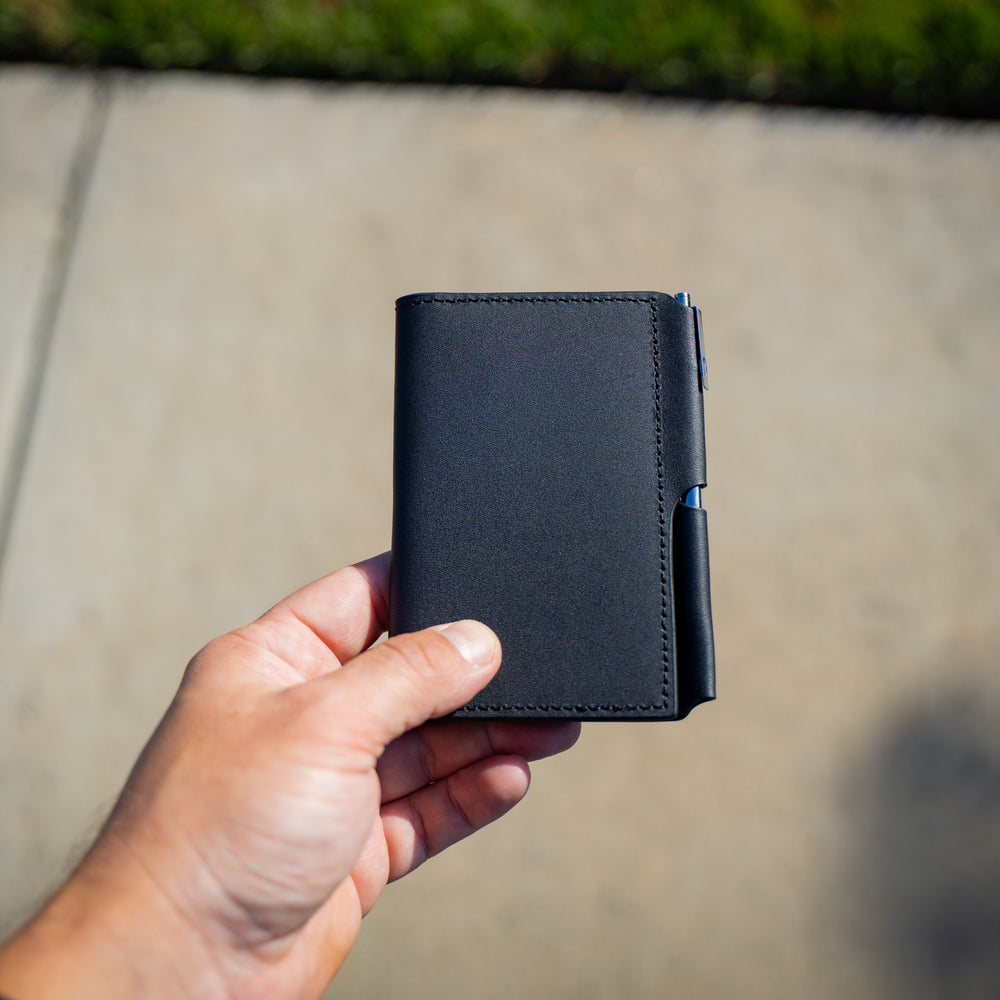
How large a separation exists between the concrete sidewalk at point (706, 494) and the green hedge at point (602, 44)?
9 cm

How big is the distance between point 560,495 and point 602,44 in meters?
1.81

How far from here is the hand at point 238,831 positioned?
1.04m

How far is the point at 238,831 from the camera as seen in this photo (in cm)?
107

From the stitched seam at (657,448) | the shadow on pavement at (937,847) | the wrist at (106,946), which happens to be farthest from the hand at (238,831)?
the shadow on pavement at (937,847)

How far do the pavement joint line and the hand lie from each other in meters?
1.23

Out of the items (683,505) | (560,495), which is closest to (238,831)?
(560,495)

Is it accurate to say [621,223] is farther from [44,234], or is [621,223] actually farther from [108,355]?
[44,234]

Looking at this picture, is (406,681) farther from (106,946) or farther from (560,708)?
(106,946)

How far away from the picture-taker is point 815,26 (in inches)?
99.5

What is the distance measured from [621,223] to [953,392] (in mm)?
942

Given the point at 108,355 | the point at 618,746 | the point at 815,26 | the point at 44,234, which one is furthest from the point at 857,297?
the point at 44,234

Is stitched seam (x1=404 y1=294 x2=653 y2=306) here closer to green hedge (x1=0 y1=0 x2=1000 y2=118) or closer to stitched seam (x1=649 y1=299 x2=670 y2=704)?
stitched seam (x1=649 y1=299 x2=670 y2=704)

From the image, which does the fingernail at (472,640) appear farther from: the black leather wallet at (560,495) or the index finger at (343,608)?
the index finger at (343,608)

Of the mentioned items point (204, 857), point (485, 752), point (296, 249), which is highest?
point (296, 249)
